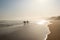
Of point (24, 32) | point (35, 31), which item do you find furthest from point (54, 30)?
point (24, 32)

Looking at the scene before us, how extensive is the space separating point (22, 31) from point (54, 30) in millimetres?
501

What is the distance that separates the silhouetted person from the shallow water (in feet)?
0.21

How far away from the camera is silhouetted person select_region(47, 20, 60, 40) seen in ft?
6.54

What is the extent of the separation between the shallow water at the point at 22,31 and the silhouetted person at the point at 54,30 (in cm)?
6

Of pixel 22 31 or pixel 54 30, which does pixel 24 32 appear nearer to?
pixel 22 31

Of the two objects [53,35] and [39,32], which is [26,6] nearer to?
[39,32]

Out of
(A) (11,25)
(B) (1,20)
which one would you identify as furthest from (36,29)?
(B) (1,20)

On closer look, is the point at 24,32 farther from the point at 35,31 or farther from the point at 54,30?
the point at 54,30

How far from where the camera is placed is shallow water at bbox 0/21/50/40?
200 centimetres

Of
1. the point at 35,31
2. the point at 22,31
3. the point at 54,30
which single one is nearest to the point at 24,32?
the point at 22,31

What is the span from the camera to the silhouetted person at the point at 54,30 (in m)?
1.99

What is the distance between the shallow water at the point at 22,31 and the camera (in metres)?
2.00

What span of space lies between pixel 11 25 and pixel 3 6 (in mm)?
332

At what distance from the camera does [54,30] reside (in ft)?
6.64
